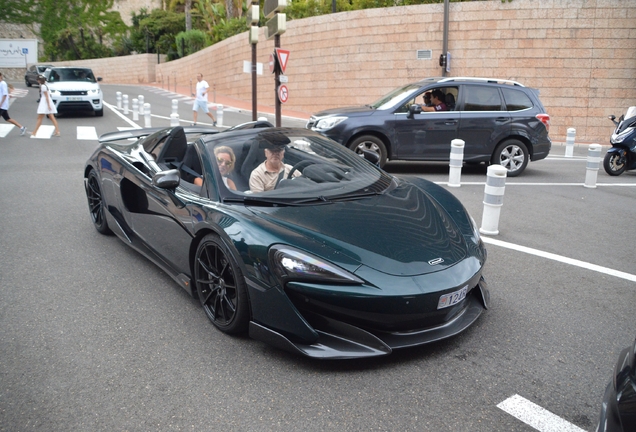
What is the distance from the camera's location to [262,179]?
453 centimetres

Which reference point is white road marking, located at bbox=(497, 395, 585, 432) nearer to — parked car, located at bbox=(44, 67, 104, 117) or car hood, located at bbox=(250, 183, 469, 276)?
car hood, located at bbox=(250, 183, 469, 276)

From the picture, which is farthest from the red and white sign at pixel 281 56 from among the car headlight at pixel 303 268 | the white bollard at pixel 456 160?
the car headlight at pixel 303 268

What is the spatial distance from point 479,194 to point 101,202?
18.8 ft

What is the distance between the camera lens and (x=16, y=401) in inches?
127

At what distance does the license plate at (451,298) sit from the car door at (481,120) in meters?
7.82

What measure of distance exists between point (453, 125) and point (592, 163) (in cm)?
245

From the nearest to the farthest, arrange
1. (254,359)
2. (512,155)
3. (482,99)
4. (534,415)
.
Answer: (534,415) < (254,359) < (482,99) < (512,155)

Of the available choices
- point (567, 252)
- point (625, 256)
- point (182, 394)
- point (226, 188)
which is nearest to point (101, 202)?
point (226, 188)

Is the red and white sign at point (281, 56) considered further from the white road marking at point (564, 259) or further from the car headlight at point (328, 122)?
the white road marking at point (564, 259)

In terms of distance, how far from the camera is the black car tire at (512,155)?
1124cm

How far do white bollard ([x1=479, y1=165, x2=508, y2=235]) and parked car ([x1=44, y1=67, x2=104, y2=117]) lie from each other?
18.0 metres

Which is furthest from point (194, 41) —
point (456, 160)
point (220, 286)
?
point (220, 286)

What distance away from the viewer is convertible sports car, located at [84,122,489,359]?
3432 millimetres

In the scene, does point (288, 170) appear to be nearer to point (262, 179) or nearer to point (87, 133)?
point (262, 179)
